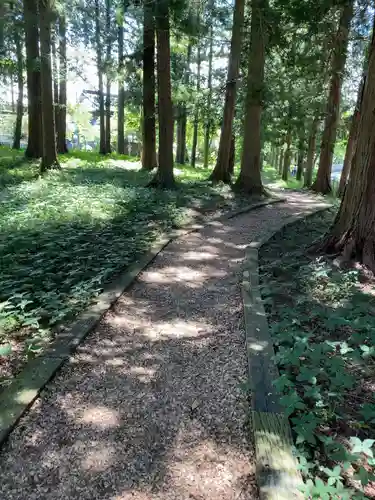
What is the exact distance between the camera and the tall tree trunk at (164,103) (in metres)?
10.6

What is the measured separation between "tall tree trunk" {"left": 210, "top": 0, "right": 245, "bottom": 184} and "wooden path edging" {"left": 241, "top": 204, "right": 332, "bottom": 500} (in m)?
10.3

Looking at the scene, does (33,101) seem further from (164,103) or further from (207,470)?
(207,470)

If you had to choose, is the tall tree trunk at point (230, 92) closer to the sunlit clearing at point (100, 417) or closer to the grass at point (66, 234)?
the grass at point (66, 234)

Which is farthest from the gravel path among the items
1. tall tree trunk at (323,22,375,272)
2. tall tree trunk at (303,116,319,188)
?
tall tree trunk at (303,116,319,188)

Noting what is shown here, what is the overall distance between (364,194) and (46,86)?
36.4ft

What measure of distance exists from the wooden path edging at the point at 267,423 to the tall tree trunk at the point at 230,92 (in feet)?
33.8

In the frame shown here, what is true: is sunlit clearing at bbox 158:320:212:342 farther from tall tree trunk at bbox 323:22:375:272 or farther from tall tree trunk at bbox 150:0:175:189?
tall tree trunk at bbox 150:0:175:189

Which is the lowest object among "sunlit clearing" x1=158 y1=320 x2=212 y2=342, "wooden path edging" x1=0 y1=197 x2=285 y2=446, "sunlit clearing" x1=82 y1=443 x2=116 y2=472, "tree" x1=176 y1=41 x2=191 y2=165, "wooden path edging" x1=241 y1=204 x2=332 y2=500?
"sunlit clearing" x1=82 y1=443 x2=116 y2=472

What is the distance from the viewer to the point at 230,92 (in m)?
13.3

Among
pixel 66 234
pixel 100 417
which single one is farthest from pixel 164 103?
pixel 100 417

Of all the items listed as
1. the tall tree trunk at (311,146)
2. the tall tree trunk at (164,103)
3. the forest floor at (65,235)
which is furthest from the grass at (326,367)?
the tall tree trunk at (311,146)

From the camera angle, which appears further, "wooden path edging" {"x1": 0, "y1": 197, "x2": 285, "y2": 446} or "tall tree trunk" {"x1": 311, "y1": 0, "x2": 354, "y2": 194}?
"tall tree trunk" {"x1": 311, "y1": 0, "x2": 354, "y2": 194}

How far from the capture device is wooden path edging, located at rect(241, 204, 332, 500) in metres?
2.01

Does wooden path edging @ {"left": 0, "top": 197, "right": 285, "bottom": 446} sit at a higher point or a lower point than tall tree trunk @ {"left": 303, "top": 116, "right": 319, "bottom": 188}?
lower
